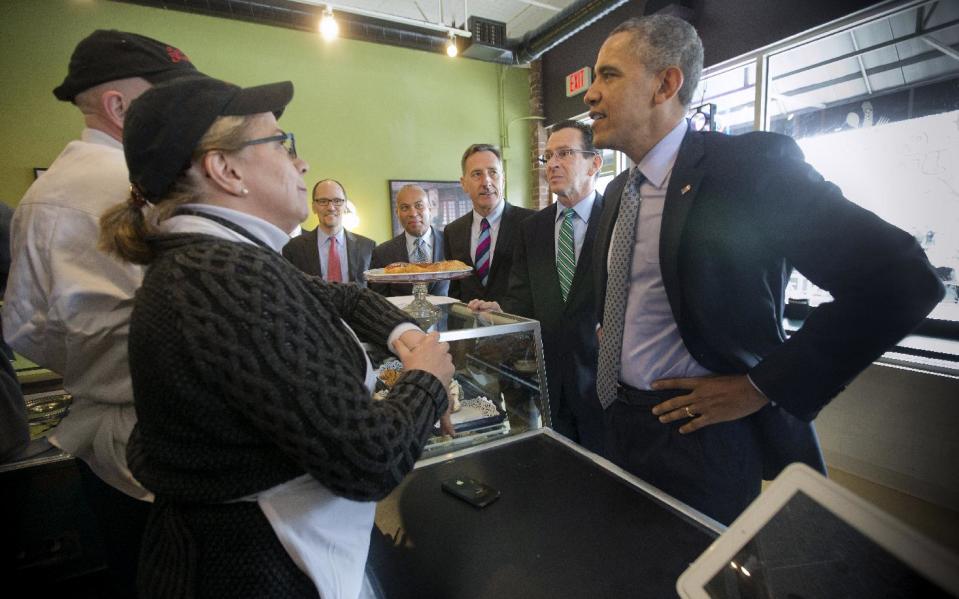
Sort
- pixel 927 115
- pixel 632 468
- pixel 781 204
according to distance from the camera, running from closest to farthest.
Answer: pixel 781 204 → pixel 632 468 → pixel 927 115

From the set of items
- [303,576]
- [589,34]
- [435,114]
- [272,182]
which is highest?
[589,34]

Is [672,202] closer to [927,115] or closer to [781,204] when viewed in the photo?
[781,204]

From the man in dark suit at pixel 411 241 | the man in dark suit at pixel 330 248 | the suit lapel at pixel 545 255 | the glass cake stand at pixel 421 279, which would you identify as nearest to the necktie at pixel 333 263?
the man in dark suit at pixel 330 248

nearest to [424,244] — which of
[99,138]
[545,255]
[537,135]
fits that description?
[545,255]

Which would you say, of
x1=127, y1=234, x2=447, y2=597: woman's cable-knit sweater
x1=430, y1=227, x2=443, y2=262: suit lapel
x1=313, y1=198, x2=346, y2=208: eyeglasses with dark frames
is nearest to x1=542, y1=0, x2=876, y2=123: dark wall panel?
x1=430, y1=227, x2=443, y2=262: suit lapel

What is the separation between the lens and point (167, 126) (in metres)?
0.82

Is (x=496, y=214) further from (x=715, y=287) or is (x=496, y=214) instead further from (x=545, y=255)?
(x=715, y=287)

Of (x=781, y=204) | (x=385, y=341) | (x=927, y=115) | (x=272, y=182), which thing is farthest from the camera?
(x=927, y=115)

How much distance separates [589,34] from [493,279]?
4.24m

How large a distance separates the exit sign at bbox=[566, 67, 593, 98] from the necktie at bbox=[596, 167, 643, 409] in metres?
4.71

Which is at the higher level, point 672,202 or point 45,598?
point 672,202

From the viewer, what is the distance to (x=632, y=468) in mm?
1459

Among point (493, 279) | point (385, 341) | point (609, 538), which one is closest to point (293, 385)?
point (385, 341)

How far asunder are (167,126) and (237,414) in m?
0.54
